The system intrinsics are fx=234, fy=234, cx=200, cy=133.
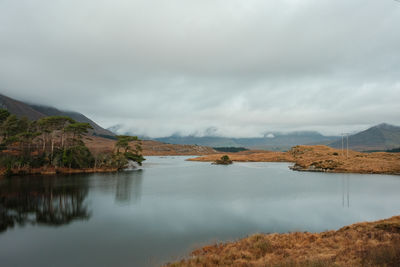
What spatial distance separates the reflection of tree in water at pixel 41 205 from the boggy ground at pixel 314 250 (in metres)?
13.7

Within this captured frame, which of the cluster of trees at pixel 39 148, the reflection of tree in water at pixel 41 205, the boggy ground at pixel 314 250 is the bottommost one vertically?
the reflection of tree in water at pixel 41 205

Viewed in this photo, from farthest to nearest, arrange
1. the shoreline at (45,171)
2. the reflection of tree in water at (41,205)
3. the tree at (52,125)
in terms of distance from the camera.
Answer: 1. the tree at (52,125)
2. the shoreline at (45,171)
3. the reflection of tree in water at (41,205)

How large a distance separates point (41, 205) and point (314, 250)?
24578 mm

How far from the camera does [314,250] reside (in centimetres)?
1101

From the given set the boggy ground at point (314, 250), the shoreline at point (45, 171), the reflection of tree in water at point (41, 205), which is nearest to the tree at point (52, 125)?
the shoreline at point (45, 171)

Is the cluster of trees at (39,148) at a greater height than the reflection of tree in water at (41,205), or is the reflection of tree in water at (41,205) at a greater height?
the cluster of trees at (39,148)

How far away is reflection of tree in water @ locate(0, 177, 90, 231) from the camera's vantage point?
61.3 ft

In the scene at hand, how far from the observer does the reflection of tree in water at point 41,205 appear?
18672 mm

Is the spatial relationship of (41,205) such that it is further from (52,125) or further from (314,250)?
(52,125)

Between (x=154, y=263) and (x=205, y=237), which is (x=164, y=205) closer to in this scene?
(x=205, y=237)

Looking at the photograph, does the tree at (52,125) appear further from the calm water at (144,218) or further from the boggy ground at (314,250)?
the boggy ground at (314,250)

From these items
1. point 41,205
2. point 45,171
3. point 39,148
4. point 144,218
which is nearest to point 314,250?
point 144,218

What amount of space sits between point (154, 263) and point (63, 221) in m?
11.4

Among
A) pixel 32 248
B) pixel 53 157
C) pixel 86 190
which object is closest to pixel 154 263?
pixel 32 248
